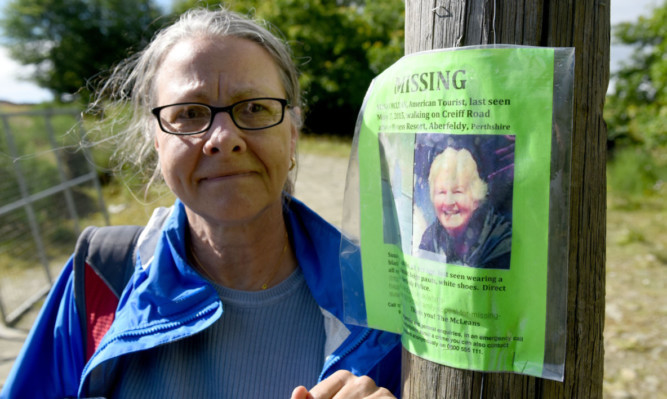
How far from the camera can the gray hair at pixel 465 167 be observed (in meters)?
0.82

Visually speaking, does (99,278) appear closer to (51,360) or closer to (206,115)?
(51,360)

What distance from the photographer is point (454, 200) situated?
844 mm

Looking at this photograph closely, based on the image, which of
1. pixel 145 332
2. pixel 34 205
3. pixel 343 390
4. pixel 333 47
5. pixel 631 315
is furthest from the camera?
pixel 333 47

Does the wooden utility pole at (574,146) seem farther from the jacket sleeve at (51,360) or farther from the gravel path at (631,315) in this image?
the gravel path at (631,315)

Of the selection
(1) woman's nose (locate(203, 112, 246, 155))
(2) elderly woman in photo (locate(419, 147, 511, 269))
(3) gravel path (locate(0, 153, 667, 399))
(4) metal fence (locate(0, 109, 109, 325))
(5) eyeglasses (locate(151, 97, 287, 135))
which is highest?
(5) eyeglasses (locate(151, 97, 287, 135))

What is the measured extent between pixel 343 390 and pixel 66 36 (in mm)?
27124

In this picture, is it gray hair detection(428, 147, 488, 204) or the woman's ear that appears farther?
the woman's ear

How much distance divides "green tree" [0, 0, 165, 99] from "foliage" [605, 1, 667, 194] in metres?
20.4

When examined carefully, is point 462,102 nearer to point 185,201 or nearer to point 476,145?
point 476,145

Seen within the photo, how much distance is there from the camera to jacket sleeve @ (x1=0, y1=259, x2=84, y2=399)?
1499 mm

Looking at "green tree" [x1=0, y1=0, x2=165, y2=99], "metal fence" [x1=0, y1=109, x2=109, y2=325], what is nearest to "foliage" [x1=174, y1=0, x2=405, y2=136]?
"metal fence" [x1=0, y1=109, x2=109, y2=325]

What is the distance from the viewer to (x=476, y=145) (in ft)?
2.67

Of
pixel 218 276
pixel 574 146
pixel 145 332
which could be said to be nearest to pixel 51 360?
pixel 145 332

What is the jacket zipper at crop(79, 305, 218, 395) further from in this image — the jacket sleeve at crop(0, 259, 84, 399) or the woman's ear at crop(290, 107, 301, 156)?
the woman's ear at crop(290, 107, 301, 156)
